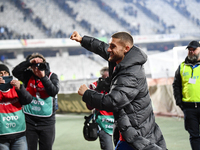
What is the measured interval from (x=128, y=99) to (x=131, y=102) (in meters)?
0.10

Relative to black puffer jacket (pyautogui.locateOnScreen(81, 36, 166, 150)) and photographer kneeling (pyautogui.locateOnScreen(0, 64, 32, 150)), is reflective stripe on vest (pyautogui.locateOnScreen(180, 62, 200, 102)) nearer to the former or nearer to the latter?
black puffer jacket (pyautogui.locateOnScreen(81, 36, 166, 150))

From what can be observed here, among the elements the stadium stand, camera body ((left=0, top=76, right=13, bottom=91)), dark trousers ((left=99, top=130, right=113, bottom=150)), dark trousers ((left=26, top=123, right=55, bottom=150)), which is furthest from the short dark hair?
the stadium stand

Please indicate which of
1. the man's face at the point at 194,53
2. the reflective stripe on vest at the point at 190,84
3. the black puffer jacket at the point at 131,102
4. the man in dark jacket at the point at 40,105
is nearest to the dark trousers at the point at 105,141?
the man in dark jacket at the point at 40,105

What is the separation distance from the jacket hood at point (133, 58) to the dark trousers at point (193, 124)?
2.30m

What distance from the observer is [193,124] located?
434cm

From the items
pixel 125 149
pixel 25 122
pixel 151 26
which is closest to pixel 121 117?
pixel 125 149

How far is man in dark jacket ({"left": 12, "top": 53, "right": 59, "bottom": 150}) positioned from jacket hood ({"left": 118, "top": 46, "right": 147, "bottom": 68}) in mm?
1568

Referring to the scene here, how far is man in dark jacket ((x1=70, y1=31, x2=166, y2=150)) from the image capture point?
228 centimetres

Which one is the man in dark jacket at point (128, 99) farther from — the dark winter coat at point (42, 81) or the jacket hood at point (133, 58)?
the dark winter coat at point (42, 81)

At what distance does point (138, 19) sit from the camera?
174 ft

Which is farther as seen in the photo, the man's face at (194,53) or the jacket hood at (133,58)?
the man's face at (194,53)

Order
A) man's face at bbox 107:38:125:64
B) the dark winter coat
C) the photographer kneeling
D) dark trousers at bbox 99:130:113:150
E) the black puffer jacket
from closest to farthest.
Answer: the black puffer jacket < man's face at bbox 107:38:125:64 < the photographer kneeling < the dark winter coat < dark trousers at bbox 99:130:113:150

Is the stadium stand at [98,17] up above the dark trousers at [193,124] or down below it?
above

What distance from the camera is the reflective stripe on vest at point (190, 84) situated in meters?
4.45
